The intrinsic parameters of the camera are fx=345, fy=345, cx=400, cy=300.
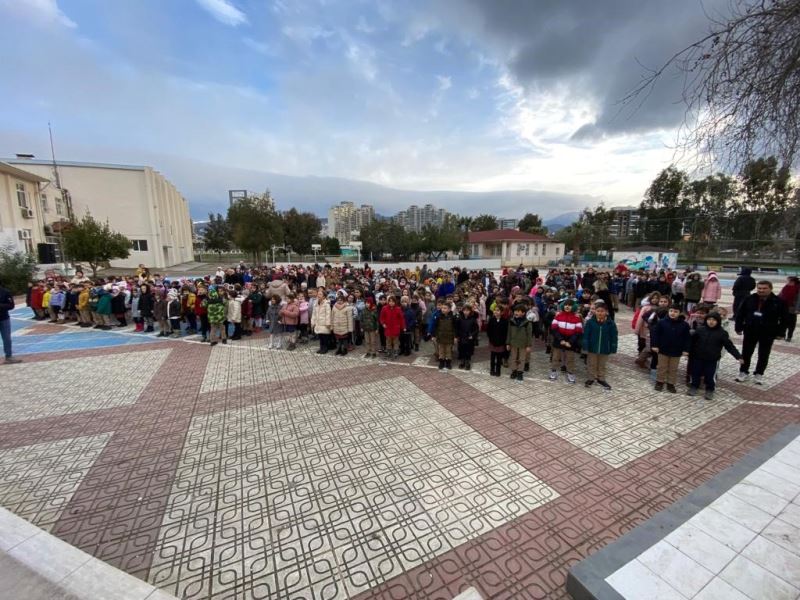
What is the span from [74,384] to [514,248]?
47727 mm

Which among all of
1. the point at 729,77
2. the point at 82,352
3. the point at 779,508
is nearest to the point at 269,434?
the point at 779,508

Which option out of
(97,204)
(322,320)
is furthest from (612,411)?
(97,204)

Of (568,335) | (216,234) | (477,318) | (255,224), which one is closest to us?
(568,335)

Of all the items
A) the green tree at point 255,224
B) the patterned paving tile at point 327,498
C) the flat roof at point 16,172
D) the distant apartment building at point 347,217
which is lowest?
the patterned paving tile at point 327,498

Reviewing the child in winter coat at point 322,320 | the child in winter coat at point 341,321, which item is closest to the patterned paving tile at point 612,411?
the child in winter coat at point 341,321

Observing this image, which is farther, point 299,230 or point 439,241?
point 299,230

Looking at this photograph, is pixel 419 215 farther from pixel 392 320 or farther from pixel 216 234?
pixel 392 320

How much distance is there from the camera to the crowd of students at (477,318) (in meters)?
6.18

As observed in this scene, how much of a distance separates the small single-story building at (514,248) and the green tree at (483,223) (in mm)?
25207

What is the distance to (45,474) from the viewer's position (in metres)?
4.00

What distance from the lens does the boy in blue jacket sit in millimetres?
5926

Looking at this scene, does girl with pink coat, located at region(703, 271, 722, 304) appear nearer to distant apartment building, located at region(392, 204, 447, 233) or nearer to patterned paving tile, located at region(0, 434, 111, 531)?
patterned paving tile, located at region(0, 434, 111, 531)

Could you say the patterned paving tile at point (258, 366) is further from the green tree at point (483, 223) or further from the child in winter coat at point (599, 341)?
the green tree at point (483, 223)

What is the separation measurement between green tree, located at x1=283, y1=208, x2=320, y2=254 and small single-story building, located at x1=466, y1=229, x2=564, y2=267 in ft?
83.6
